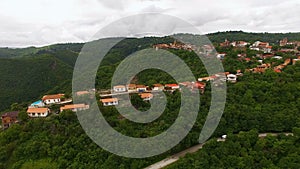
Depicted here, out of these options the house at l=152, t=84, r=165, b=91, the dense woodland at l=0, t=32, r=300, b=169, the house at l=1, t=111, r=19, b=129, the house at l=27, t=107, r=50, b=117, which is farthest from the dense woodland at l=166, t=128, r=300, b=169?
the house at l=1, t=111, r=19, b=129

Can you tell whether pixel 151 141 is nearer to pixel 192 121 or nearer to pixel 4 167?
pixel 192 121

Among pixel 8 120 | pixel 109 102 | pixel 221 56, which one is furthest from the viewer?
pixel 221 56

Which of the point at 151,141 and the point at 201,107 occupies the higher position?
the point at 201,107

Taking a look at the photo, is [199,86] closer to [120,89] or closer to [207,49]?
[120,89]

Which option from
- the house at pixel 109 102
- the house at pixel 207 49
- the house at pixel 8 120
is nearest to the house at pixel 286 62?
the house at pixel 207 49

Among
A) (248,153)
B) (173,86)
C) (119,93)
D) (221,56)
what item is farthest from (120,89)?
(221,56)

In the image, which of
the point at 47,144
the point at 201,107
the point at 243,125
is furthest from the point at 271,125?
the point at 47,144

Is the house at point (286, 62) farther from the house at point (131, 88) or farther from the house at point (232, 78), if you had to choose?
the house at point (131, 88)

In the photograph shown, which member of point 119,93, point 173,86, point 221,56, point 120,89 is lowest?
point 119,93

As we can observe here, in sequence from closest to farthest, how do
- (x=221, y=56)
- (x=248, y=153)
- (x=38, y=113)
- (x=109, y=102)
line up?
1. (x=248, y=153)
2. (x=38, y=113)
3. (x=109, y=102)
4. (x=221, y=56)

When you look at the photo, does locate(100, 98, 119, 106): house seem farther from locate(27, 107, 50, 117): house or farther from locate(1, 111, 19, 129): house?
locate(1, 111, 19, 129): house

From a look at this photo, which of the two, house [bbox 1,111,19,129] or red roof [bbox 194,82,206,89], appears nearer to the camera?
house [bbox 1,111,19,129]
